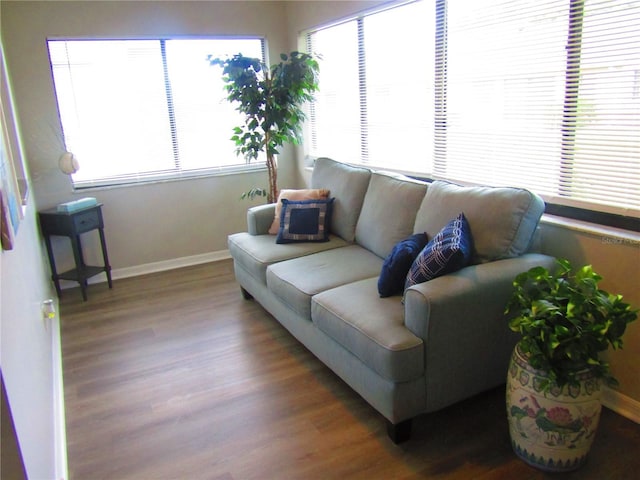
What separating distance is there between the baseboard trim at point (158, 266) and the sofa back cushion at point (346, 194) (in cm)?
165

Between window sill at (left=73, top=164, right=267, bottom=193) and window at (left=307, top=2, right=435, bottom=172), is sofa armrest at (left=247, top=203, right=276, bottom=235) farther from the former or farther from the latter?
window sill at (left=73, top=164, right=267, bottom=193)

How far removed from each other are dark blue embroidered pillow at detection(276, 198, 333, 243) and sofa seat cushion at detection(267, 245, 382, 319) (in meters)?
0.25

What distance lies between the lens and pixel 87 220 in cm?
385

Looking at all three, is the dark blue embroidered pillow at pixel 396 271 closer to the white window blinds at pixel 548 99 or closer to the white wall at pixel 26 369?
the white window blinds at pixel 548 99

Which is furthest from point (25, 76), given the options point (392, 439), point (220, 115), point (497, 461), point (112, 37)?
point (497, 461)

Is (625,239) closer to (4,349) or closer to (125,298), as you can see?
(4,349)

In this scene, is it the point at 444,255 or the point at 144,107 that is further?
the point at 144,107

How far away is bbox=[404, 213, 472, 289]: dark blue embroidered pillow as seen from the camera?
2.08 metres

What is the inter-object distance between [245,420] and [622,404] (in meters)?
1.72

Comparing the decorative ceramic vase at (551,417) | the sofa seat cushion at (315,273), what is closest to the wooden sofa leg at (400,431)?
the decorative ceramic vase at (551,417)

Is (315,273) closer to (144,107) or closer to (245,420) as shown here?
(245,420)

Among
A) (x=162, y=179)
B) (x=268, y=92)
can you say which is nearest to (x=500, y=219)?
(x=268, y=92)

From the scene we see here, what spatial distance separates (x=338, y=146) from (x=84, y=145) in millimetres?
2165

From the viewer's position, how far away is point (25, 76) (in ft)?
12.4
